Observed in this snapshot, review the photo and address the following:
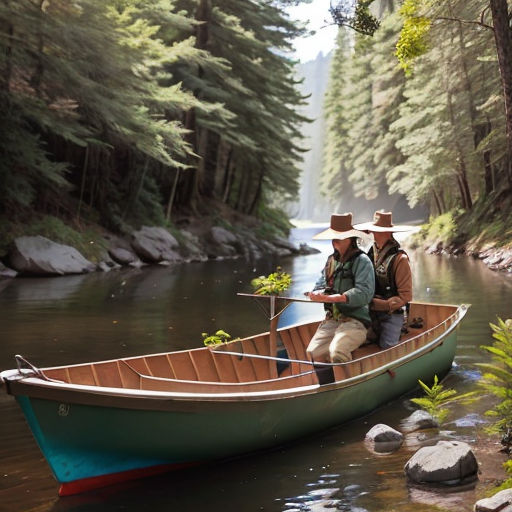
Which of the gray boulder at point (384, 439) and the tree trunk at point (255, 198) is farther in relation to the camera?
the tree trunk at point (255, 198)

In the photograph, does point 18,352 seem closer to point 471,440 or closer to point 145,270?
point 471,440

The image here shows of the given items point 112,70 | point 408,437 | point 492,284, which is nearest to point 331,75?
point 112,70

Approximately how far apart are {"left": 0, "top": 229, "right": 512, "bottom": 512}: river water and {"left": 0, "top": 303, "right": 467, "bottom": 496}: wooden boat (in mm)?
163

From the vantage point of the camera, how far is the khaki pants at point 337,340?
299 inches

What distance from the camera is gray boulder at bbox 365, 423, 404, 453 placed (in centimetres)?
672

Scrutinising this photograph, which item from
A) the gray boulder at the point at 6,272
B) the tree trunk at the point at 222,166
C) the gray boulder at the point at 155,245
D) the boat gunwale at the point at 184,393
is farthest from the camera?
the tree trunk at the point at 222,166

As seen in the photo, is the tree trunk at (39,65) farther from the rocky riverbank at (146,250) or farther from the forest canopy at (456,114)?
the forest canopy at (456,114)

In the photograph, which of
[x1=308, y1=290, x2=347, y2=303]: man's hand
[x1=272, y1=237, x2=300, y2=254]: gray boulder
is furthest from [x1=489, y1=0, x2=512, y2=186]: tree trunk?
[x1=272, y1=237, x2=300, y2=254]: gray boulder

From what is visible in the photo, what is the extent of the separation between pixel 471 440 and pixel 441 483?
130 cm

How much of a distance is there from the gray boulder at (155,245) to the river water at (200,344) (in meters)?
3.77

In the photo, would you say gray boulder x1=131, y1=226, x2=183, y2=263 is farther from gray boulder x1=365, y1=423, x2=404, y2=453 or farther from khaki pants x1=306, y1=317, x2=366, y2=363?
gray boulder x1=365, y1=423, x2=404, y2=453

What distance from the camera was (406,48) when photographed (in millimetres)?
11203

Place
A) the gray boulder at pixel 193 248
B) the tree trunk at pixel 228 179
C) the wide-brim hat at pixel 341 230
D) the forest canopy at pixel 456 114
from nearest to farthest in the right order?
the wide-brim hat at pixel 341 230
the forest canopy at pixel 456 114
the gray boulder at pixel 193 248
the tree trunk at pixel 228 179

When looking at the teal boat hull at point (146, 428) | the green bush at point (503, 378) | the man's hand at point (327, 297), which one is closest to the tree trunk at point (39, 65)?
the man's hand at point (327, 297)
